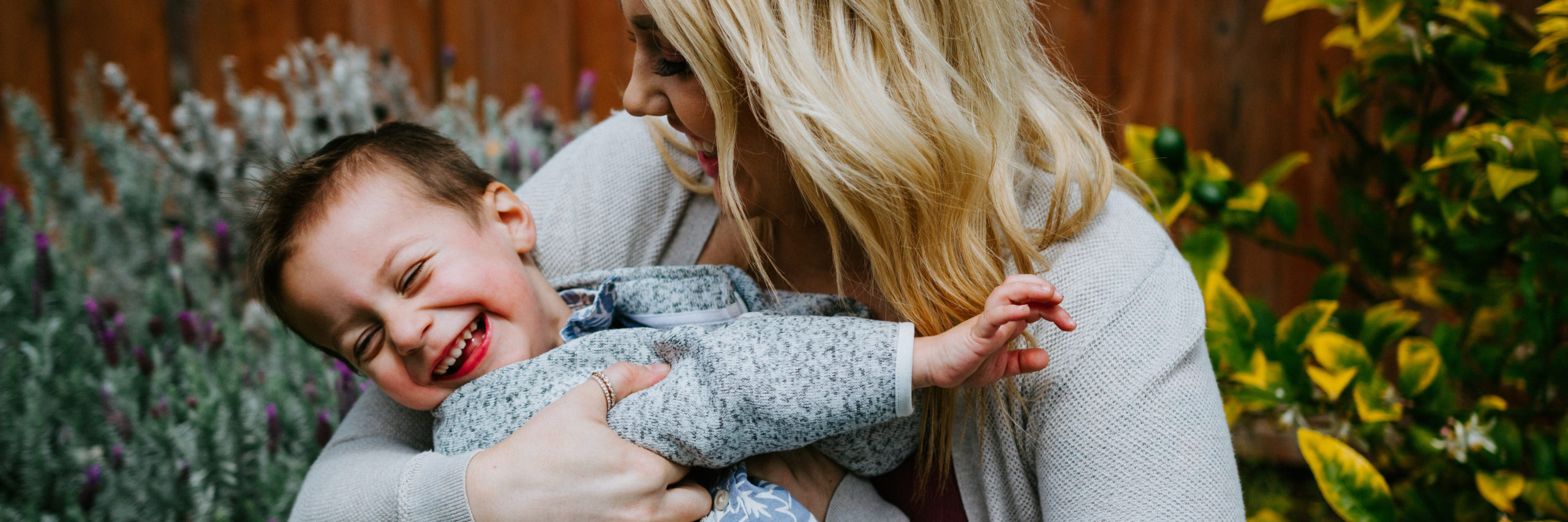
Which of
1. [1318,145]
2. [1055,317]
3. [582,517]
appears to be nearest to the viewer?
[1055,317]

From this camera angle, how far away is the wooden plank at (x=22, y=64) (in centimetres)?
347

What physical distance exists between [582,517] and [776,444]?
0.76ft

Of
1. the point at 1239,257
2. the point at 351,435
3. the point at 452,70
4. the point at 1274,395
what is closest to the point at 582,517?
the point at 351,435

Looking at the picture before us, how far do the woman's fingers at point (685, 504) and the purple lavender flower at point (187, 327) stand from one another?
1.26 m

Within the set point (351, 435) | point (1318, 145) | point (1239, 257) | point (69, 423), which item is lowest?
point (1239, 257)

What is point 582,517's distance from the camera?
1.04m

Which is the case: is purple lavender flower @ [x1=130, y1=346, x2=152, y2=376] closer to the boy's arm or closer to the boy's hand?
the boy's arm

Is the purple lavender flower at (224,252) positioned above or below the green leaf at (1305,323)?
above

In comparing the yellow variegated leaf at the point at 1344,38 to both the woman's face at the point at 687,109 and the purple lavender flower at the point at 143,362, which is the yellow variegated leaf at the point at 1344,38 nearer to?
the woman's face at the point at 687,109

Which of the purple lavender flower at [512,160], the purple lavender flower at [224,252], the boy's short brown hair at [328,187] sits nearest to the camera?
the boy's short brown hair at [328,187]

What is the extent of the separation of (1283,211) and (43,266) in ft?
8.10

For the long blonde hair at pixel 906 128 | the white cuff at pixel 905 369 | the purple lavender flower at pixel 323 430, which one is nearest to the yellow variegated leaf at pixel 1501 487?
the long blonde hair at pixel 906 128

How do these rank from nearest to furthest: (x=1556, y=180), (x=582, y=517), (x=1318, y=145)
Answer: (x=582, y=517), (x=1556, y=180), (x=1318, y=145)

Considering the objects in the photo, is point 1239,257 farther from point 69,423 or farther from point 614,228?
point 69,423
